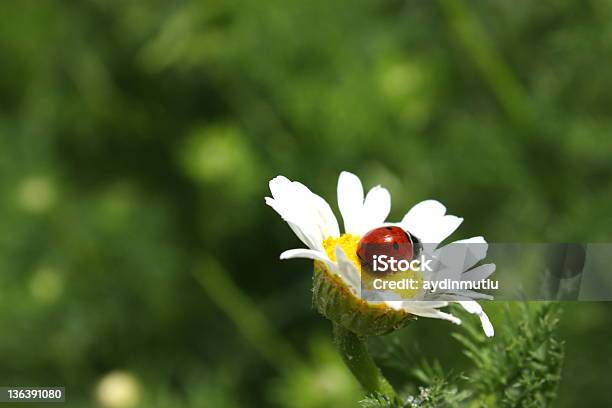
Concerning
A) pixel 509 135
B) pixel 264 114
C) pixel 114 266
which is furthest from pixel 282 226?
pixel 509 135

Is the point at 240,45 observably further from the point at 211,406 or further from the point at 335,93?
the point at 211,406

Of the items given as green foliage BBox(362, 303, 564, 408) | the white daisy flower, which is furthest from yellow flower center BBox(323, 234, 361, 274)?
green foliage BBox(362, 303, 564, 408)

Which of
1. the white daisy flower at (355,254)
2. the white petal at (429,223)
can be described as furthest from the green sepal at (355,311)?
the white petal at (429,223)

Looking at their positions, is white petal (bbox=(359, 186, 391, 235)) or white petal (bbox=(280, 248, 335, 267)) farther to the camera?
white petal (bbox=(359, 186, 391, 235))

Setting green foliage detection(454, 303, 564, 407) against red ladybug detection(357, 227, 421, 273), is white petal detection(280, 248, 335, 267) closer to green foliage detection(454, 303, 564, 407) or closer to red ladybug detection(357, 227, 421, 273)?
red ladybug detection(357, 227, 421, 273)

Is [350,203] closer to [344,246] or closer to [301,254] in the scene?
[344,246]

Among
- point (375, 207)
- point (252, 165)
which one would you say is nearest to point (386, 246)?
point (375, 207)
